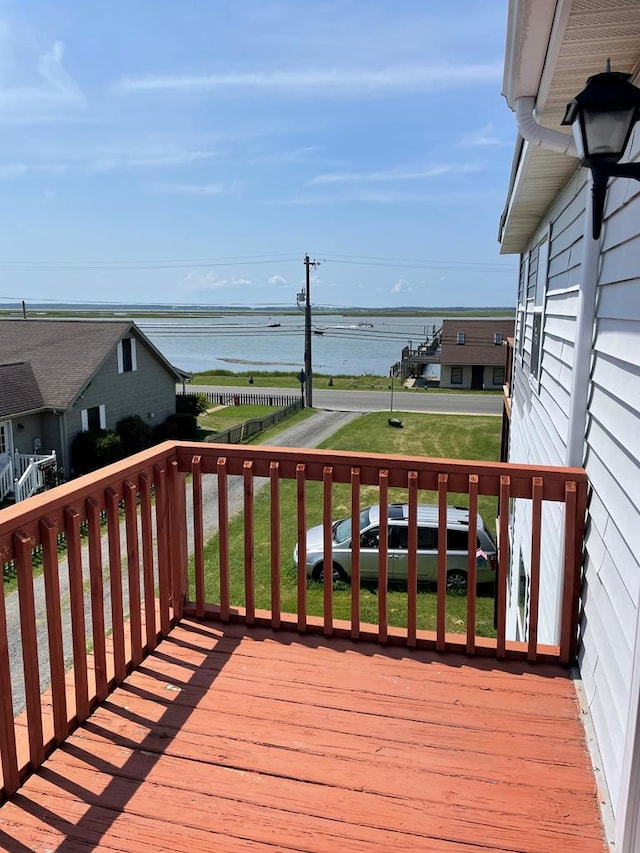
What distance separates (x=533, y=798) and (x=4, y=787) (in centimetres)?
155

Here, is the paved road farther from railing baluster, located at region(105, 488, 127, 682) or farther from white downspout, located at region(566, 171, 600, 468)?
railing baluster, located at region(105, 488, 127, 682)

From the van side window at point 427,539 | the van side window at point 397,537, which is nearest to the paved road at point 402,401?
the van side window at point 397,537

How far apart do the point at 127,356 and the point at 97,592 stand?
1818 centimetres

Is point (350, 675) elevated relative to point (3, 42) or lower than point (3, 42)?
lower

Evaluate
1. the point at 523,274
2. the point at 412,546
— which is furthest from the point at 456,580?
the point at 412,546

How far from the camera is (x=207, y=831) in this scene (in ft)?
5.54

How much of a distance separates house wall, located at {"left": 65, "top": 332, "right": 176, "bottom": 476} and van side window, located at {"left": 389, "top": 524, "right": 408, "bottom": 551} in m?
10.3

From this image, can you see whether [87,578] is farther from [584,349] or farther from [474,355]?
[474,355]

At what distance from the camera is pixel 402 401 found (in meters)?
32.2

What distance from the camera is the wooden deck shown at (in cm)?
168

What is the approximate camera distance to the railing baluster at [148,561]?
2.52 metres

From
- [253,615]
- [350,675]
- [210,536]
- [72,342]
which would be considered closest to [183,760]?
[350,675]

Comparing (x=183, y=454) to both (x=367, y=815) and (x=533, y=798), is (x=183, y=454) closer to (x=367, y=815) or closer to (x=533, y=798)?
(x=367, y=815)

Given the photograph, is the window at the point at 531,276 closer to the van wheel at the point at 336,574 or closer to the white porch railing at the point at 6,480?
the van wheel at the point at 336,574
